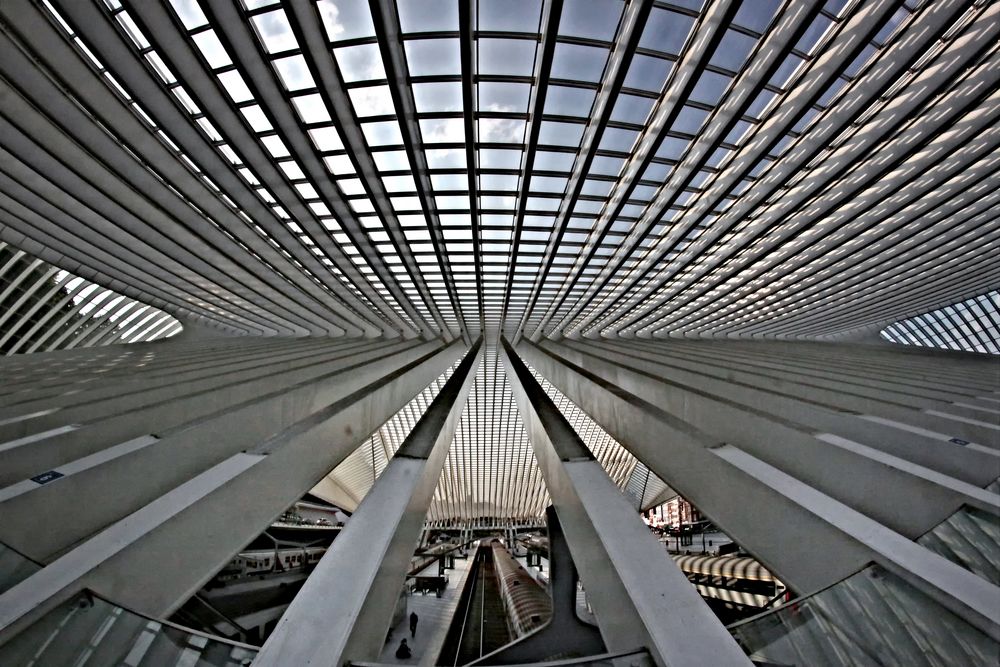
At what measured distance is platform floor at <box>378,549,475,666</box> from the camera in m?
6.05

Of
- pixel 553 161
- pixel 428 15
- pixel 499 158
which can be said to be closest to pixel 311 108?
pixel 428 15

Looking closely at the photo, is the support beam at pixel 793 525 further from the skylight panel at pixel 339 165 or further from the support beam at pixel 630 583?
the skylight panel at pixel 339 165

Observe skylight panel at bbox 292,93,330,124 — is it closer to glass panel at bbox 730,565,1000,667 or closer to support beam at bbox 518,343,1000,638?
support beam at bbox 518,343,1000,638

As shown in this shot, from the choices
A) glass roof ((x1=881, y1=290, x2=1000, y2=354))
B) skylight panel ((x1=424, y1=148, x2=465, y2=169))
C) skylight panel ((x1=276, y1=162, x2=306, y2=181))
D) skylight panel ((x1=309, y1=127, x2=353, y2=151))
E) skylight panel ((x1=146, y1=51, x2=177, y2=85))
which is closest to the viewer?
skylight panel ((x1=146, y1=51, x2=177, y2=85))

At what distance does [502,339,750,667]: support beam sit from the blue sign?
3.45 m

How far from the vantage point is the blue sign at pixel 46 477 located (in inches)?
114

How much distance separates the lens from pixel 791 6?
575cm

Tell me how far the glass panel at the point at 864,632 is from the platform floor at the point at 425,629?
3864 mm

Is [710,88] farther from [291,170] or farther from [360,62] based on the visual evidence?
[291,170]

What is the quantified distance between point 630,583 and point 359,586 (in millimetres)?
1371

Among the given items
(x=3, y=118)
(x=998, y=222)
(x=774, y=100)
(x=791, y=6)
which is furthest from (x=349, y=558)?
(x=998, y=222)

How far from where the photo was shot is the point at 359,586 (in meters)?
2.38

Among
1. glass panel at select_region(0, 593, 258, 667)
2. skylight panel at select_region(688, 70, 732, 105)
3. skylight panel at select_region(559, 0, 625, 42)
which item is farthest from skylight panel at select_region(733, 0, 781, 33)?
glass panel at select_region(0, 593, 258, 667)

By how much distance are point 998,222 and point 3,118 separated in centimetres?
2275
